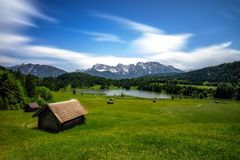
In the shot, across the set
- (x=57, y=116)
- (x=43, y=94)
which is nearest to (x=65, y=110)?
(x=57, y=116)

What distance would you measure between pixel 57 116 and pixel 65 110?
3724mm

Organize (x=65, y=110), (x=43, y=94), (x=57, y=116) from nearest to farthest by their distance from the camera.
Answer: (x=57, y=116), (x=65, y=110), (x=43, y=94)

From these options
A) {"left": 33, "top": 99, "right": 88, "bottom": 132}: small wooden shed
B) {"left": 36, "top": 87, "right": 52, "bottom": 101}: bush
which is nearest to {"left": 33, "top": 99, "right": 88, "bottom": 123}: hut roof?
{"left": 33, "top": 99, "right": 88, "bottom": 132}: small wooden shed

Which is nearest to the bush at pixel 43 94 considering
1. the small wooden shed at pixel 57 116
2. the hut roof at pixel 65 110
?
the hut roof at pixel 65 110

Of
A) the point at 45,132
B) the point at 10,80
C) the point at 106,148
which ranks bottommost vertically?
the point at 45,132

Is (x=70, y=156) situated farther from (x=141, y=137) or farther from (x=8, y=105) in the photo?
A: (x=8, y=105)

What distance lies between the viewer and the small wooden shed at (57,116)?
152 ft

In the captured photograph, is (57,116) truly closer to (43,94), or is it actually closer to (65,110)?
(65,110)

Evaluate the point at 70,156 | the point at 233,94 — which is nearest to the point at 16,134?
the point at 70,156

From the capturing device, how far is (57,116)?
46.0 m

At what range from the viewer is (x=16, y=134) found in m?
40.9

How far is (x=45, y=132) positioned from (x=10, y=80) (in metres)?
48.7

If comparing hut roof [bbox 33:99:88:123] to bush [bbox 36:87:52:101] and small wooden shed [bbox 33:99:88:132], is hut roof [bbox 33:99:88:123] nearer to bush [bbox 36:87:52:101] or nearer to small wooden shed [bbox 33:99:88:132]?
small wooden shed [bbox 33:99:88:132]

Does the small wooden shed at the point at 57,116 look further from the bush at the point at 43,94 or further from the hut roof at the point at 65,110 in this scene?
the bush at the point at 43,94
